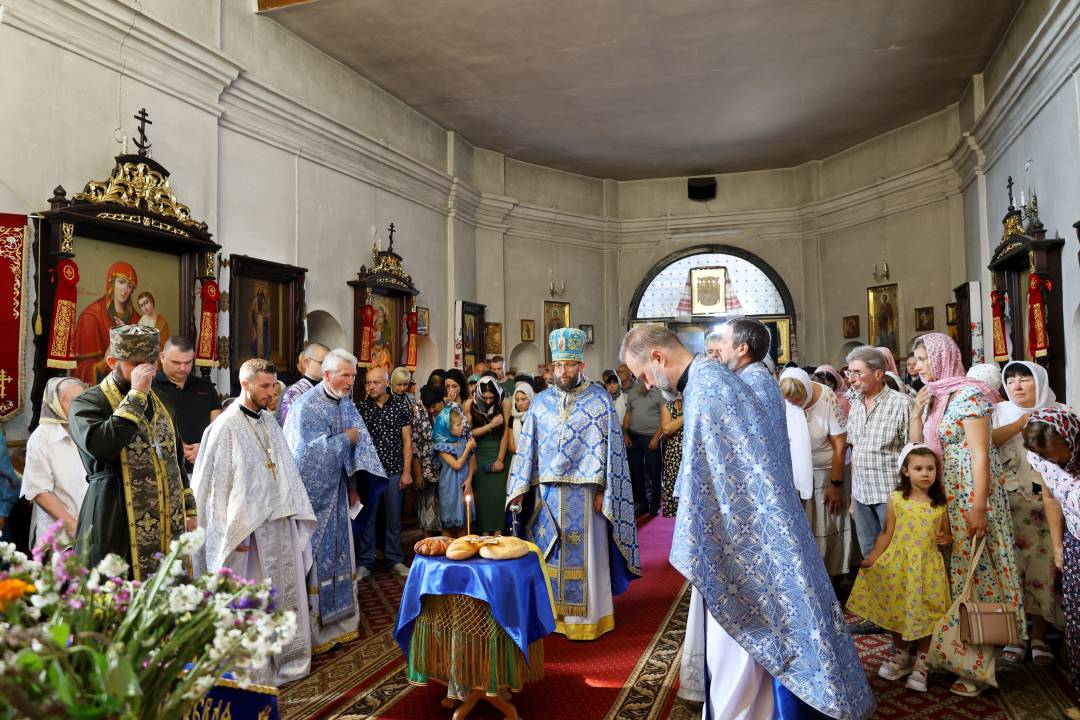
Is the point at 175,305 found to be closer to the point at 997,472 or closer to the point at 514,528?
the point at 514,528

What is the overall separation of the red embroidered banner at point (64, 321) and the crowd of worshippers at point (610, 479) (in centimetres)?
65

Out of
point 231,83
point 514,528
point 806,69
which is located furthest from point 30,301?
point 806,69

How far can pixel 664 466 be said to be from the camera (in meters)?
9.61

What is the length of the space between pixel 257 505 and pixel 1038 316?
7.56m

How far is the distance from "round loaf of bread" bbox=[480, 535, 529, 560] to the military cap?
1.86m

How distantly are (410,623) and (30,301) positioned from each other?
4.06m

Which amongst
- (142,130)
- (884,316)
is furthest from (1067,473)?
(884,316)

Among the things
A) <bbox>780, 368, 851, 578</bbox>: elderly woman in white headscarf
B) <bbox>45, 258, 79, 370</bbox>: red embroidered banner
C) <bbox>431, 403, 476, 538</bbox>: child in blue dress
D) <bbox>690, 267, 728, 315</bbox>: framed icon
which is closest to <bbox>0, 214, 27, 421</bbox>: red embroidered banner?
<bbox>45, 258, 79, 370</bbox>: red embroidered banner

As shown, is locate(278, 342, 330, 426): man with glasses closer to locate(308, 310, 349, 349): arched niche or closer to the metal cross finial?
the metal cross finial

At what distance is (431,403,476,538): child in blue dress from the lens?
758 cm

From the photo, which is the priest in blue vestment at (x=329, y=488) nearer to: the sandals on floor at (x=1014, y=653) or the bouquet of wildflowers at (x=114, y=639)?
the bouquet of wildflowers at (x=114, y=639)

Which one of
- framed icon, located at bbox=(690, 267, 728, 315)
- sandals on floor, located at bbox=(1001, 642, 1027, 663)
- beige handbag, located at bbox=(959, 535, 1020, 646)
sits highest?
framed icon, located at bbox=(690, 267, 728, 315)

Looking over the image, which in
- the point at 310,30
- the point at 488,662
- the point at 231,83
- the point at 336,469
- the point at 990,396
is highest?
the point at 310,30

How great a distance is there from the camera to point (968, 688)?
4.23m
